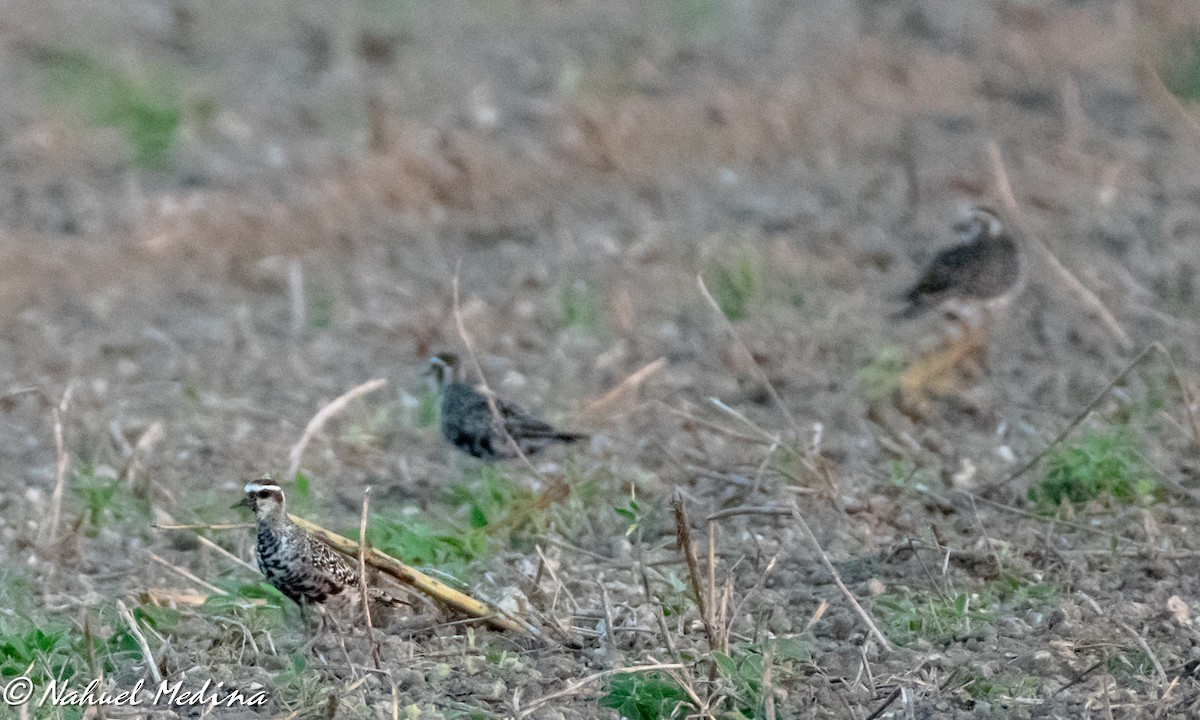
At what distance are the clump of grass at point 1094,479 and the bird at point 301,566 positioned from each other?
2449 millimetres

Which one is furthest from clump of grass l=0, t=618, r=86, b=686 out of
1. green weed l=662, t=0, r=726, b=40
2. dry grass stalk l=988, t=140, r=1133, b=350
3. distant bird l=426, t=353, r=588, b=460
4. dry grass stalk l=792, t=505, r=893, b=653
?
green weed l=662, t=0, r=726, b=40

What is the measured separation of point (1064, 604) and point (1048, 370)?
2.51 meters

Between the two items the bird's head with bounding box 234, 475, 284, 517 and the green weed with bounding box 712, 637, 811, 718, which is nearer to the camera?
the green weed with bounding box 712, 637, 811, 718

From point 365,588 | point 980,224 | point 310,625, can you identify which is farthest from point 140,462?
point 980,224

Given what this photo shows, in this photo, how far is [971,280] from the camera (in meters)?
7.26

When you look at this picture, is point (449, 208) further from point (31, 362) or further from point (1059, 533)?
point (1059, 533)

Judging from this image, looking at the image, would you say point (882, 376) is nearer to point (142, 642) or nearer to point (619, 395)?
point (619, 395)

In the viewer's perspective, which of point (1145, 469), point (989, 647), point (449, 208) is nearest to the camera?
point (989, 647)

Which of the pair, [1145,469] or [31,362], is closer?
[1145,469]

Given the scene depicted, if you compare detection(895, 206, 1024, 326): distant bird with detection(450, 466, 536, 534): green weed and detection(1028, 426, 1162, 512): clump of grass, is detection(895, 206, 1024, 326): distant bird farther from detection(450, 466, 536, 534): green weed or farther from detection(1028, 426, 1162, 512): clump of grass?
detection(450, 466, 536, 534): green weed

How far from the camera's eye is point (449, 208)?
8922mm

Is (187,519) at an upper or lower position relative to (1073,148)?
upper

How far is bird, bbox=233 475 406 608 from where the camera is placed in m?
4.50

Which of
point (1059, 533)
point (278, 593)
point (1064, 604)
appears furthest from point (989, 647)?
point (278, 593)
